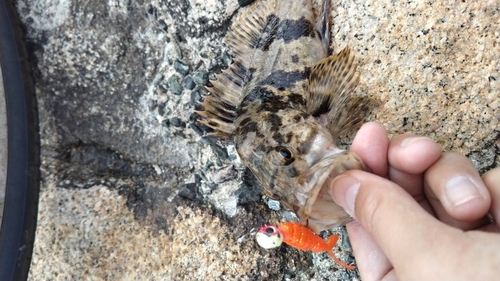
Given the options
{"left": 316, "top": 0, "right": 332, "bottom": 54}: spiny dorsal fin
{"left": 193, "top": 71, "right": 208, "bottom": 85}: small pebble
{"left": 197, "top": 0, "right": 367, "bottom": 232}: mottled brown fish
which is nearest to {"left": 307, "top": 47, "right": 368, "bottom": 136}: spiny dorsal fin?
{"left": 197, "top": 0, "right": 367, "bottom": 232}: mottled brown fish

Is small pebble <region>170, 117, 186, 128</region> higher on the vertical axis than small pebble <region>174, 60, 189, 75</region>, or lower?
lower

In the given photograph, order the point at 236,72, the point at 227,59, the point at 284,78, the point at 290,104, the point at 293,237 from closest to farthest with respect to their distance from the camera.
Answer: the point at 293,237
the point at 290,104
the point at 284,78
the point at 236,72
the point at 227,59

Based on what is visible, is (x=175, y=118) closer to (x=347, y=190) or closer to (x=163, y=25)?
(x=163, y=25)

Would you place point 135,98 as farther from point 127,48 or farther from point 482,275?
point 482,275

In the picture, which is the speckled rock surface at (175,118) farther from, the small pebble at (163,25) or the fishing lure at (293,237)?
the fishing lure at (293,237)

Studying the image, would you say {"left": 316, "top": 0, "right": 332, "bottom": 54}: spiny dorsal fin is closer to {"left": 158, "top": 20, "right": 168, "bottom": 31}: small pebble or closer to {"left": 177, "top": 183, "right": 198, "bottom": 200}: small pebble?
{"left": 158, "top": 20, "right": 168, "bottom": 31}: small pebble

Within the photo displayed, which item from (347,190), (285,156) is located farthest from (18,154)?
(347,190)
